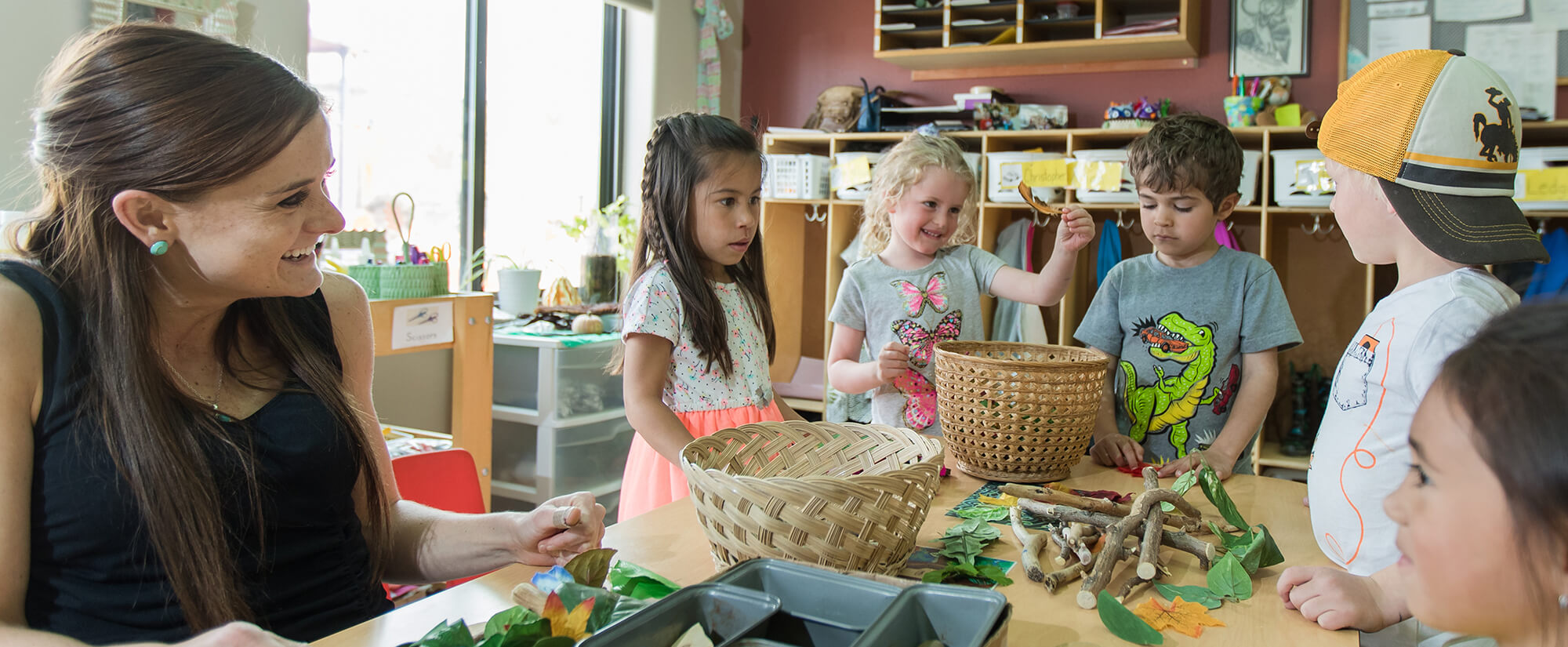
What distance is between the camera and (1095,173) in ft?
10.9

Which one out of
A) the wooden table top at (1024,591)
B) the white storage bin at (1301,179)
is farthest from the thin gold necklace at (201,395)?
the white storage bin at (1301,179)

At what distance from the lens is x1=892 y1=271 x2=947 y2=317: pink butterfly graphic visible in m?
2.00

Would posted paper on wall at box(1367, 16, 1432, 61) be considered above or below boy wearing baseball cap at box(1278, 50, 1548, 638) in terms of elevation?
above

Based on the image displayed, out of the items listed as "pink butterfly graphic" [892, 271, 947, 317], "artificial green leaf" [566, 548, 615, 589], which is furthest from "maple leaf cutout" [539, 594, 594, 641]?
"pink butterfly graphic" [892, 271, 947, 317]

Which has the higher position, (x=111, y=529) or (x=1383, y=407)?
(x=1383, y=407)

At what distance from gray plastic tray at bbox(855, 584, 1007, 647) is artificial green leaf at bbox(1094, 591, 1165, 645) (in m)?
0.17

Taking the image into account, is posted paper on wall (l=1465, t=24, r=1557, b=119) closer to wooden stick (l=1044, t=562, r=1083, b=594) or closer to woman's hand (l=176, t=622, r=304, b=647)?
wooden stick (l=1044, t=562, r=1083, b=594)

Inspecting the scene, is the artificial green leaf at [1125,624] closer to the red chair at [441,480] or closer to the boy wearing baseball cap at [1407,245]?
the boy wearing baseball cap at [1407,245]

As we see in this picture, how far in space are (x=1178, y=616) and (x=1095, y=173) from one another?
8.91ft

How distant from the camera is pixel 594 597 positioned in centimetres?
73

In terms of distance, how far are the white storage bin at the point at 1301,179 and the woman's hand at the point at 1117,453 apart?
83.6 inches

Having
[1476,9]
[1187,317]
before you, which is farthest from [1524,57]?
[1187,317]

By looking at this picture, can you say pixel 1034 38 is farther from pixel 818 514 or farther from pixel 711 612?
pixel 711 612

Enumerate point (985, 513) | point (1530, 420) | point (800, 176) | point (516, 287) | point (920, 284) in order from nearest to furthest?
point (1530, 420), point (985, 513), point (920, 284), point (516, 287), point (800, 176)
